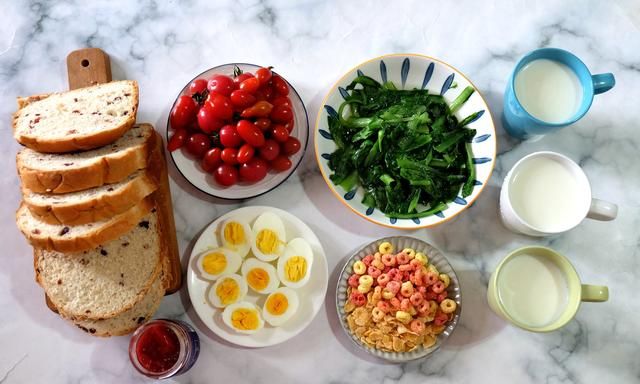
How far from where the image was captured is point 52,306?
1773 mm

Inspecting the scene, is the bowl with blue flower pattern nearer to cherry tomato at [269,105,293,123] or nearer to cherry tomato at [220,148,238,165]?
cherry tomato at [269,105,293,123]

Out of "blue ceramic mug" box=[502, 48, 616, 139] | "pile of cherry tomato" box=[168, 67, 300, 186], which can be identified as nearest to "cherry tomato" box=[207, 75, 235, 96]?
"pile of cherry tomato" box=[168, 67, 300, 186]

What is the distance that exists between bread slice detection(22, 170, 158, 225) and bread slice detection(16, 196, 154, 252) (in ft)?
0.07

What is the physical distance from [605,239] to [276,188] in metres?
1.08

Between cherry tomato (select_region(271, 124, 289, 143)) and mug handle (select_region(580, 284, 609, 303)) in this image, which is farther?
cherry tomato (select_region(271, 124, 289, 143))

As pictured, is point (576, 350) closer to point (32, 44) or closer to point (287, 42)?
point (287, 42)

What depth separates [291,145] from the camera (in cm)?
176

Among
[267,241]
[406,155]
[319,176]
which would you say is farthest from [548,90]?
[267,241]

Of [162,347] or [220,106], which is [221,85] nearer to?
[220,106]

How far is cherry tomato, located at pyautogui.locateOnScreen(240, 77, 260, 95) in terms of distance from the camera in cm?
172

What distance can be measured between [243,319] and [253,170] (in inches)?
17.7

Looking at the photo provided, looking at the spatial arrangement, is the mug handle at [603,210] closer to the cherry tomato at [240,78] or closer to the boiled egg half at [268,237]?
the boiled egg half at [268,237]

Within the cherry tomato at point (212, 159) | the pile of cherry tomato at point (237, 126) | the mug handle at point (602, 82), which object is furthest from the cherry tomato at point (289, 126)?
the mug handle at point (602, 82)

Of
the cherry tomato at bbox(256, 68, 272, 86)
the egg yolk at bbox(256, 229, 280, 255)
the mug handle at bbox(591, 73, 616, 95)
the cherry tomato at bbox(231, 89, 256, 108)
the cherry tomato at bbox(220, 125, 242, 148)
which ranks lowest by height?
the egg yolk at bbox(256, 229, 280, 255)
